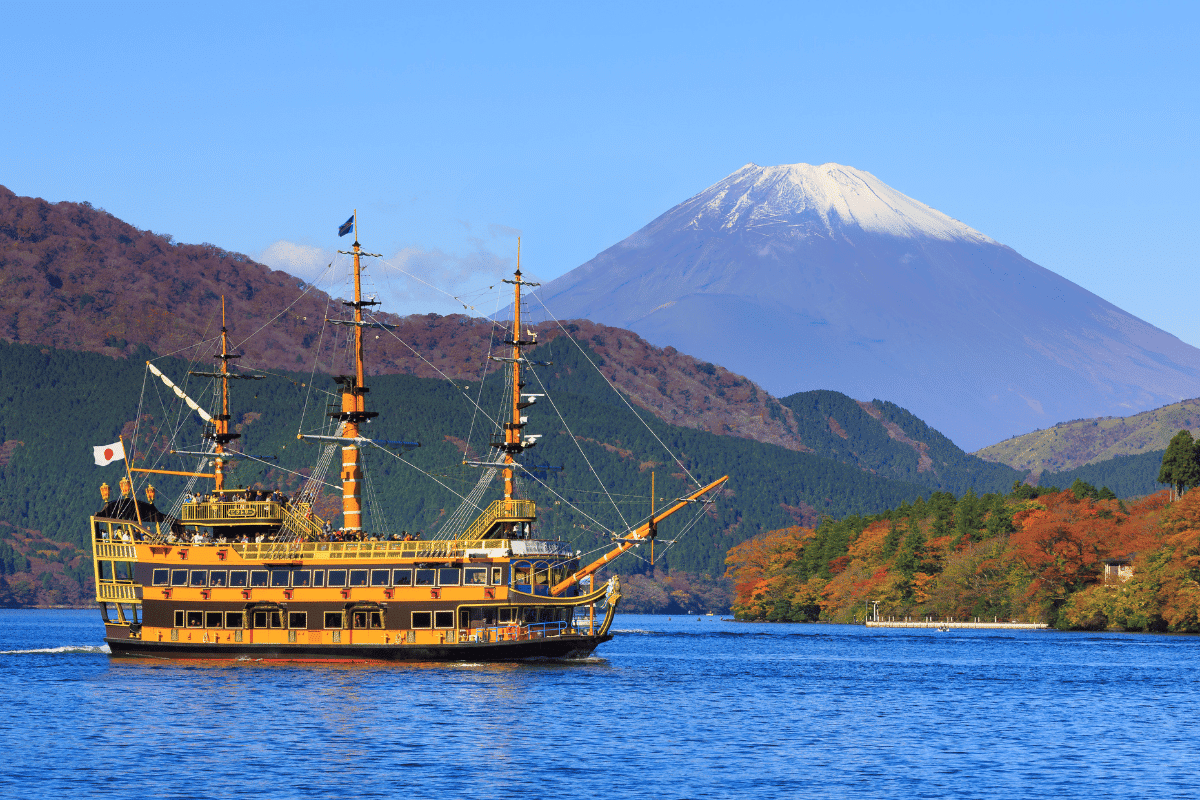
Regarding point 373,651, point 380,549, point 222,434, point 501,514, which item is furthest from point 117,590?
point 501,514

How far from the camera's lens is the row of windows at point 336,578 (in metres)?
77.2

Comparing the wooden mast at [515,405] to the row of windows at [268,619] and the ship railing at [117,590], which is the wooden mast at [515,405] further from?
the ship railing at [117,590]

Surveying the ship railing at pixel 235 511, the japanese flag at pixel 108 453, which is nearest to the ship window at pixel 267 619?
the ship railing at pixel 235 511

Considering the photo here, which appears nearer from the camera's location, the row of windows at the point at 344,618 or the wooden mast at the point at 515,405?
the row of windows at the point at 344,618

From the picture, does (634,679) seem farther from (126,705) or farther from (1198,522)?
(1198,522)

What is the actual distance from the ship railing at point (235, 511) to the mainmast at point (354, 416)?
14.0ft

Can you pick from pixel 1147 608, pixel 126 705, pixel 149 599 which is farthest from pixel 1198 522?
pixel 126 705

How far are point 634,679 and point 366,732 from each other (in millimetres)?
26027

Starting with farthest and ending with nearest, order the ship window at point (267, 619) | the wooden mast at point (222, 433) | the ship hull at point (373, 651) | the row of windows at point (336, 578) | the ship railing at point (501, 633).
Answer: the wooden mast at point (222, 433)
the ship window at point (267, 619)
the ship hull at point (373, 651)
the ship railing at point (501, 633)
the row of windows at point (336, 578)

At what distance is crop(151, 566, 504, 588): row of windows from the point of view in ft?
253

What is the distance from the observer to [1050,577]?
138m

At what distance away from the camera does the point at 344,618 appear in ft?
257

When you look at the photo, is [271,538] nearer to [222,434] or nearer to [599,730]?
[222,434]

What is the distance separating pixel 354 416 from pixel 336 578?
11.0 meters
